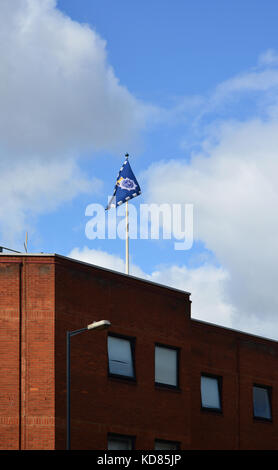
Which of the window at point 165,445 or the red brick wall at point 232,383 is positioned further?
the red brick wall at point 232,383

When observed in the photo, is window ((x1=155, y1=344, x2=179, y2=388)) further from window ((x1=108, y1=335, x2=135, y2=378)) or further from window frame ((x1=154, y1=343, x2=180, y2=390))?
window ((x1=108, y1=335, x2=135, y2=378))

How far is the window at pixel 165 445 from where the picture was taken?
35.7 m

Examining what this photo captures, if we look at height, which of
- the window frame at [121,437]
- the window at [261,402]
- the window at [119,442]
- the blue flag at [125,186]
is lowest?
the window at [119,442]

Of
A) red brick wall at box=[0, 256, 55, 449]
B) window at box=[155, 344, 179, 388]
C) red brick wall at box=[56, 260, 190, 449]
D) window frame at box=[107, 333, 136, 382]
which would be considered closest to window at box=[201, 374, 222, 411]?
red brick wall at box=[56, 260, 190, 449]

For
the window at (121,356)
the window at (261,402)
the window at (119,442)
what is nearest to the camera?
the window at (119,442)

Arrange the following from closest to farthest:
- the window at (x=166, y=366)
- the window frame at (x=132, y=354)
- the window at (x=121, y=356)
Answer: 1. the window frame at (x=132, y=354)
2. the window at (x=121, y=356)
3. the window at (x=166, y=366)

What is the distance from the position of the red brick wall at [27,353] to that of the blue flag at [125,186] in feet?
30.7

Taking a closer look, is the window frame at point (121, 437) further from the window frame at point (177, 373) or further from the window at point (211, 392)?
the window at point (211, 392)

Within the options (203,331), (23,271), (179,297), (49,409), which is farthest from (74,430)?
(203,331)

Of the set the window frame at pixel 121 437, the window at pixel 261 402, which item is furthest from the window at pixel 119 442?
the window at pixel 261 402

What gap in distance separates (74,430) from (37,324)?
13.2 ft

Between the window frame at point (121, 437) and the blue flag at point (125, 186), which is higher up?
the blue flag at point (125, 186)

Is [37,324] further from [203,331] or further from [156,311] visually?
[203,331]
